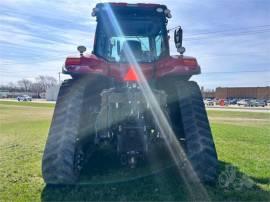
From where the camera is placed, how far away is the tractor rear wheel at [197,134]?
4500 millimetres

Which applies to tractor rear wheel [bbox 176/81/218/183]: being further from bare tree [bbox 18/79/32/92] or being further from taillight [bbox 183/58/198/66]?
bare tree [bbox 18/79/32/92]

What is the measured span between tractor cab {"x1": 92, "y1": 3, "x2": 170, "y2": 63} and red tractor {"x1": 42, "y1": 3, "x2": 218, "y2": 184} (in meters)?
0.02

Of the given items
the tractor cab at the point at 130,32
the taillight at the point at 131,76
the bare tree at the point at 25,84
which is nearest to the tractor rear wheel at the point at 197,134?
the taillight at the point at 131,76

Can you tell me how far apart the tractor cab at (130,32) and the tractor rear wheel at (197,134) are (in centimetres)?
107

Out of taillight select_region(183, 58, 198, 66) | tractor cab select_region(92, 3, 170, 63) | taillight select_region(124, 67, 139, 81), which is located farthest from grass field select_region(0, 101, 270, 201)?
tractor cab select_region(92, 3, 170, 63)

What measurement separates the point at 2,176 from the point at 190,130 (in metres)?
3.03

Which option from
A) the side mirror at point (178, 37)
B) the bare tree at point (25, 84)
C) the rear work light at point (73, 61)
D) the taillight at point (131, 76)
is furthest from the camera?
the bare tree at point (25, 84)

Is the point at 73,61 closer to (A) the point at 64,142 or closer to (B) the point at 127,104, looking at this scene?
(B) the point at 127,104

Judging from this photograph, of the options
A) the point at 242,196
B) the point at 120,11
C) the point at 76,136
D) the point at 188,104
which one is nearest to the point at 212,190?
the point at 242,196

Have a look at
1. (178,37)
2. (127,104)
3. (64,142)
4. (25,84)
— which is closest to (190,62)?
(178,37)

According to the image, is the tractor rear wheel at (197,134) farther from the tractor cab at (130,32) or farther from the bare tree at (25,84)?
the bare tree at (25,84)

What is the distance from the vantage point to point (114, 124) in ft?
15.5

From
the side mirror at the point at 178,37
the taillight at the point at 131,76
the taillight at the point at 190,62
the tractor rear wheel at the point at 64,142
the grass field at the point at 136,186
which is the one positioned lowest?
the grass field at the point at 136,186

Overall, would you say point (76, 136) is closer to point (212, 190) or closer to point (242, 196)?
point (212, 190)
